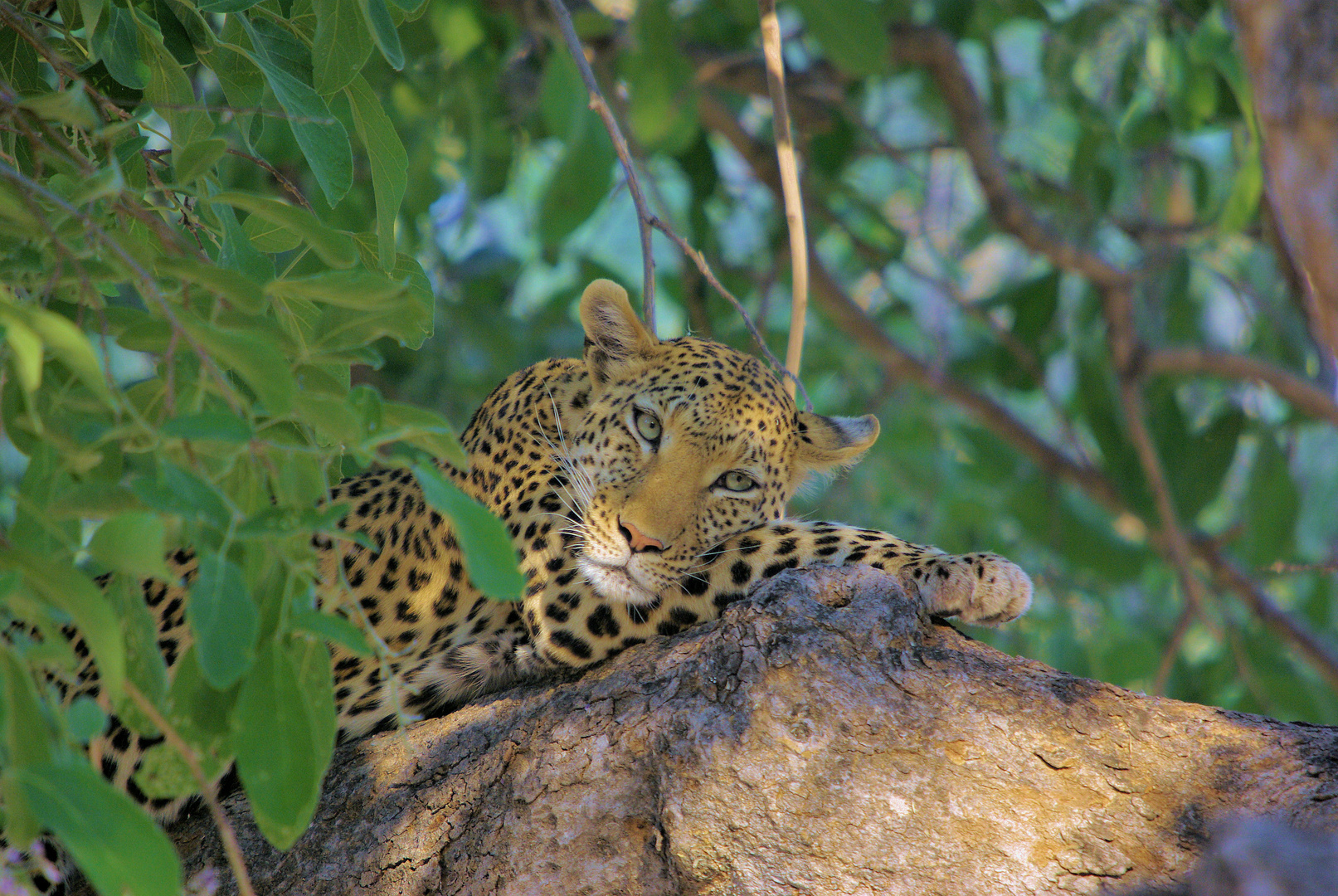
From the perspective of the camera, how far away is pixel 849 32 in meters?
→ 6.23

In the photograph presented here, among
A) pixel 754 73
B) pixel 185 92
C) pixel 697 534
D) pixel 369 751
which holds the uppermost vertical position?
pixel 754 73

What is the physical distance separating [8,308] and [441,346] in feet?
19.9

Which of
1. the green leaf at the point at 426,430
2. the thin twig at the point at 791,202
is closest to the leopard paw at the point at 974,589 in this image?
the thin twig at the point at 791,202

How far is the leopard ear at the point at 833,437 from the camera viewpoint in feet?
15.1

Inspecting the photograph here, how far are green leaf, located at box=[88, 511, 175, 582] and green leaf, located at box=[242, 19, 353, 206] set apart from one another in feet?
3.77

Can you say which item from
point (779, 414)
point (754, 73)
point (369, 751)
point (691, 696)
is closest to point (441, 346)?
point (754, 73)

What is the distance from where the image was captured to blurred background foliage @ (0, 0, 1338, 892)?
202 centimetres

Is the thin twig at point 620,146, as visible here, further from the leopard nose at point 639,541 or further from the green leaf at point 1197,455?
the green leaf at point 1197,455

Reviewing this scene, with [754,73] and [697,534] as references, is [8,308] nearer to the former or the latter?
[697,534]

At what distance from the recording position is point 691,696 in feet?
9.95

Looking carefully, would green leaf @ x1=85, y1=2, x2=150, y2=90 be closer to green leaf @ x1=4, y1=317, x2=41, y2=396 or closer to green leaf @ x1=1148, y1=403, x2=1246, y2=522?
green leaf @ x1=4, y1=317, x2=41, y2=396

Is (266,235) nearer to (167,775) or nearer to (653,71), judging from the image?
(167,775)

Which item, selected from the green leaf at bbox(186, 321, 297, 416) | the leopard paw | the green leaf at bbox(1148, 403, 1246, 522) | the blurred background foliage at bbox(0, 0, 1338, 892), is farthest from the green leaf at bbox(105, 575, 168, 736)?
the green leaf at bbox(1148, 403, 1246, 522)

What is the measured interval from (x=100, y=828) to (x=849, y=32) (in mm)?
5514
